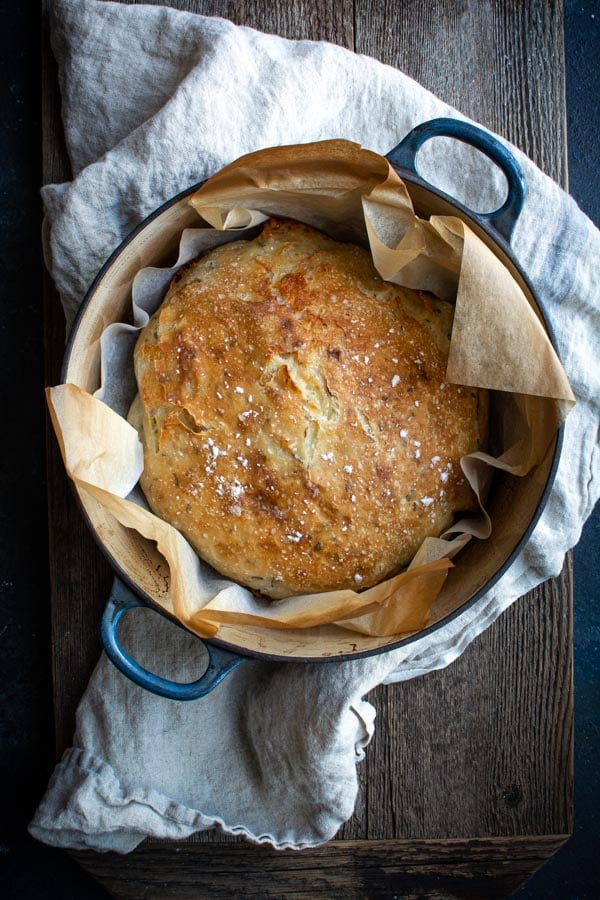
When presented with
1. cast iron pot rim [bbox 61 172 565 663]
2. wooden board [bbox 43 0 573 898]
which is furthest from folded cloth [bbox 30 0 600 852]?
cast iron pot rim [bbox 61 172 565 663]

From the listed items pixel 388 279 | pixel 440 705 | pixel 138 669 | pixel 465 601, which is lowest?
pixel 440 705

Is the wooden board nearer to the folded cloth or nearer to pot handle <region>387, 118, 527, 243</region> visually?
the folded cloth

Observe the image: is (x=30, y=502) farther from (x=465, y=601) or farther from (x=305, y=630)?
(x=465, y=601)

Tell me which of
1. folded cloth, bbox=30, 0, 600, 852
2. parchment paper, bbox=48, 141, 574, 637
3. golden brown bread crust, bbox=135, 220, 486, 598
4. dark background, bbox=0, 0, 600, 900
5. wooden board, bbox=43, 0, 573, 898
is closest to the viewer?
parchment paper, bbox=48, 141, 574, 637

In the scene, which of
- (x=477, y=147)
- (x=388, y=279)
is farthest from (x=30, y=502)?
(x=477, y=147)

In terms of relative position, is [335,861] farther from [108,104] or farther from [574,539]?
[108,104]

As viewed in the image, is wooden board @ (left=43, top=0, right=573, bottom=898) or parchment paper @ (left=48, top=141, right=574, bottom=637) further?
wooden board @ (left=43, top=0, right=573, bottom=898)

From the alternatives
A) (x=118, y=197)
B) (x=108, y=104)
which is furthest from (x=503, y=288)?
(x=108, y=104)

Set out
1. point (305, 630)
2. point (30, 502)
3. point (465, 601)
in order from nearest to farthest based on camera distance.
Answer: point (465, 601) → point (305, 630) → point (30, 502)
